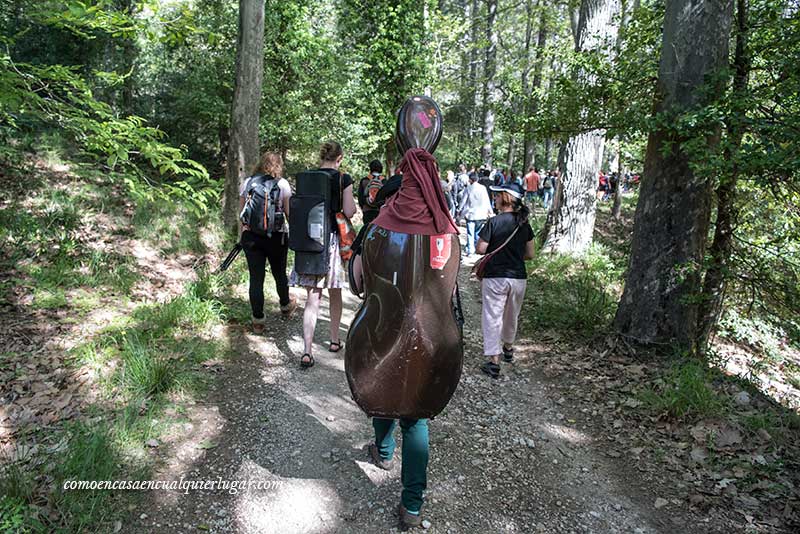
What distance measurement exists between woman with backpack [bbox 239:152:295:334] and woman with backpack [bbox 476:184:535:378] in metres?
2.21

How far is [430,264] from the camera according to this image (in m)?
2.59

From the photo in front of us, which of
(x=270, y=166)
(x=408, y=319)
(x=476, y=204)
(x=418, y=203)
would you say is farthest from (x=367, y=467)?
(x=476, y=204)

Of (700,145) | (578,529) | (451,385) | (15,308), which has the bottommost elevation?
(578,529)

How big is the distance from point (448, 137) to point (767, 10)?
2914cm

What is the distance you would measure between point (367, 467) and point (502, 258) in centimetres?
257

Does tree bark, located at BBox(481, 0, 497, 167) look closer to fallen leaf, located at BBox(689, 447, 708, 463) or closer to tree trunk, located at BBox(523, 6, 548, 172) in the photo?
tree trunk, located at BBox(523, 6, 548, 172)

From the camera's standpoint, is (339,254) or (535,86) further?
(535,86)

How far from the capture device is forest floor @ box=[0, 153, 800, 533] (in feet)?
9.77

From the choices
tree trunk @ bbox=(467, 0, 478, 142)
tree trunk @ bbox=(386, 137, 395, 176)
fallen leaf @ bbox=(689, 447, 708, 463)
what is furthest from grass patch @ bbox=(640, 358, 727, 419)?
tree trunk @ bbox=(467, 0, 478, 142)

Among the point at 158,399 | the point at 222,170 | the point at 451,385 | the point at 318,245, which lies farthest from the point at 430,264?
the point at 222,170

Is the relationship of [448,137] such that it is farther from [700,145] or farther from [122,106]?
[700,145]

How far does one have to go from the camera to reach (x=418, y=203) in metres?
2.59

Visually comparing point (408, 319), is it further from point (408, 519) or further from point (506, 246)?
point (506, 246)

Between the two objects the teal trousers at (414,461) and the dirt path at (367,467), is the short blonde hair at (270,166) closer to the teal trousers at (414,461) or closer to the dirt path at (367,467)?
the dirt path at (367,467)
